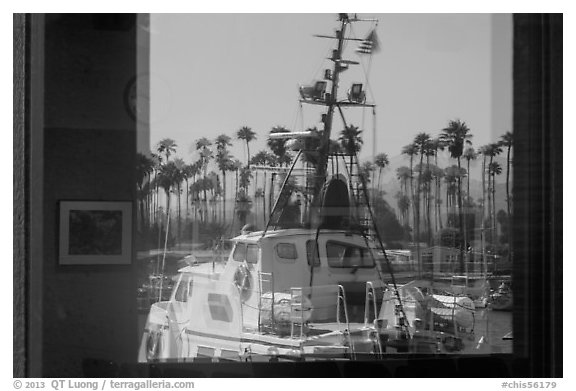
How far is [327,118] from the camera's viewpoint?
286 centimetres

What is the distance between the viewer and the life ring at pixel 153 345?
8.47ft

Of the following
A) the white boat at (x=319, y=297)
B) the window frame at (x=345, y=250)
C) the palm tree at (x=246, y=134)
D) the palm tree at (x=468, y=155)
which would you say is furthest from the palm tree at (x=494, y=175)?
the palm tree at (x=246, y=134)

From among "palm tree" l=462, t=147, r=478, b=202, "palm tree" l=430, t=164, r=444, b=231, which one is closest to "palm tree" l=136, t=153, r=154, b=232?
"palm tree" l=430, t=164, r=444, b=231

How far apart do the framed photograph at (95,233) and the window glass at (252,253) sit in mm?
517

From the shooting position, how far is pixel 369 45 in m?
2.80

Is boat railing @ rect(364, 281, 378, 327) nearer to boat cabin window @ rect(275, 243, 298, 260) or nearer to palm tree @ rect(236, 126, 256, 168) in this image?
boat cabin window @ rect(275, 243, 298, 260)

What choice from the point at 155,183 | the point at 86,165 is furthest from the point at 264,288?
the point at 86,165

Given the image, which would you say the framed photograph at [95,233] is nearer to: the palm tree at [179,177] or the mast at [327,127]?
the palm tree at [179,177]

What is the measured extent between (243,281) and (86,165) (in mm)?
849

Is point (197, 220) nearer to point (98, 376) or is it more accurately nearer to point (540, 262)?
point (98, 376)

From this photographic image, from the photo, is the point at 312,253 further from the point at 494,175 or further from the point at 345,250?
the point at 494,175

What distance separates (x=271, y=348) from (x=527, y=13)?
1.52m

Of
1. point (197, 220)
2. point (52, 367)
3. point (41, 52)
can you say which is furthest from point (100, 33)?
point (52, 367)

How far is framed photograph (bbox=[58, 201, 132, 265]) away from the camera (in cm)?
249
